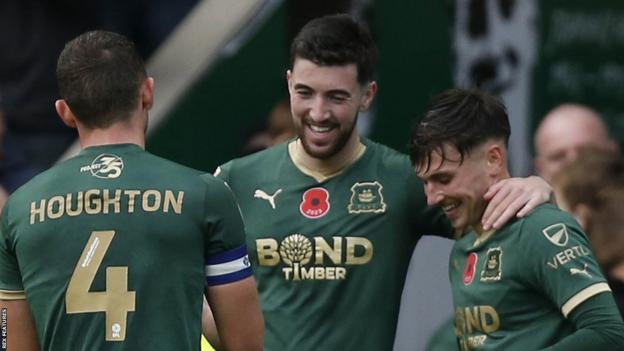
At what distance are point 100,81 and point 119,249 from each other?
48 cm

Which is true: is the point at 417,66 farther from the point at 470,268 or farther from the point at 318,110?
the point at 470,268

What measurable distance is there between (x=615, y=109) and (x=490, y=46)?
2.31 ft

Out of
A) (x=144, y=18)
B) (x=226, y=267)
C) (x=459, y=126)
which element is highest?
(x=144, y=18)

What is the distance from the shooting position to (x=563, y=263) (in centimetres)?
480

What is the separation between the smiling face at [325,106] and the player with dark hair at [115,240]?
3.38ft

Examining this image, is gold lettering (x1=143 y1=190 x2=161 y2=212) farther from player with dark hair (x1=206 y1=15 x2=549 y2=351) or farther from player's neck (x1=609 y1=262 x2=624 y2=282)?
player's neck (x1=609 y1=262 x2=624 y2=282)

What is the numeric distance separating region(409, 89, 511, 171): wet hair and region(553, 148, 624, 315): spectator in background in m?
1.48

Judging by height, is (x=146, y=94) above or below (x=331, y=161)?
above

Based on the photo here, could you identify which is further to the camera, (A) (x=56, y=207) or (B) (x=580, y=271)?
(B) (x=580, y=271)

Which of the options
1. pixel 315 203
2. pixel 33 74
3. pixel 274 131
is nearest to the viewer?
pixel 315 203

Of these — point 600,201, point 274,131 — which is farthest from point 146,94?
point 274,131

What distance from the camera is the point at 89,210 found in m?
4.63

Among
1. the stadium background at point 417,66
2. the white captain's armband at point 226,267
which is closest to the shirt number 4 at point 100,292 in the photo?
the white captain's armband at point 226,267

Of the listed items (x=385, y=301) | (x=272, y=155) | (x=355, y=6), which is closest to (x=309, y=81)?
(x=272, y=155)
